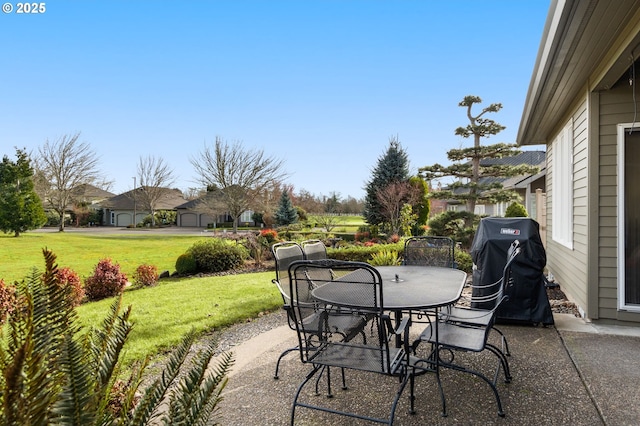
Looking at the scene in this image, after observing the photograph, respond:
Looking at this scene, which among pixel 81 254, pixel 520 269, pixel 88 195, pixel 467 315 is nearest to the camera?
pixel 467 315

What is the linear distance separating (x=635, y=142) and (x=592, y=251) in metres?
1.30

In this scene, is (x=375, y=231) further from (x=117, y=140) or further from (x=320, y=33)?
(x=117, y=140)

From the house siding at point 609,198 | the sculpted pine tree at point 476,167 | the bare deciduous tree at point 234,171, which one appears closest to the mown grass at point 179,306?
the house siding at point 609,198

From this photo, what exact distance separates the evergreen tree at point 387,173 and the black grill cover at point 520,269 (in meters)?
14.1

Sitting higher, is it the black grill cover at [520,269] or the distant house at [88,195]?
the distant house at [88,195]

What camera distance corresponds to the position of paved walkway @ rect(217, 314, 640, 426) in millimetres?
2459

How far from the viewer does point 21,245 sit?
1480 cm

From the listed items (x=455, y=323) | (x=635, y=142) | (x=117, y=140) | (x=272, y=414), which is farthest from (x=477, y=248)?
(x=117, y=140)

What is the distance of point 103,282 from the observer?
23.7 ft

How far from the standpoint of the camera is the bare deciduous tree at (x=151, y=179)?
3381 centimetres

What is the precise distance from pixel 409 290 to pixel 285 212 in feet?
78.8

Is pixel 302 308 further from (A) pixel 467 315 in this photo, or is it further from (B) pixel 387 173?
(B) pixel 387 173

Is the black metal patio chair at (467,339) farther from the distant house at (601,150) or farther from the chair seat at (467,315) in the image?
the distant house at (601,150)

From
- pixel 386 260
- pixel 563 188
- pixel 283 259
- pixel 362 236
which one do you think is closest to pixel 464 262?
pixel 386 260
